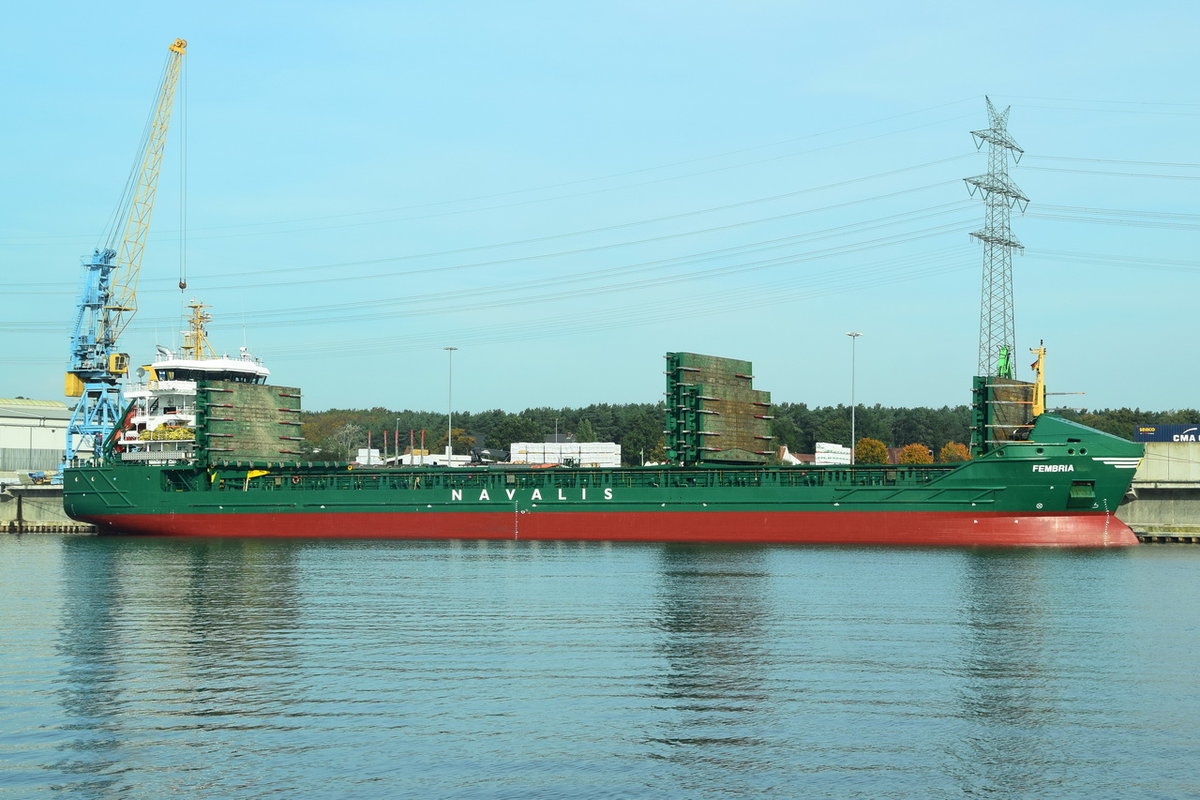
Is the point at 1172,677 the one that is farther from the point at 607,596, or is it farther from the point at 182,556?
the point at 182,556

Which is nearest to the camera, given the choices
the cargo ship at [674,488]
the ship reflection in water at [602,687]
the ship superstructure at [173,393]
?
the ship reflection in water at [602,687]

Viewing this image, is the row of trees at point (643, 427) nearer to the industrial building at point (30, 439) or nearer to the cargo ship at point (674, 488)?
the industrial building at point (30, 439)

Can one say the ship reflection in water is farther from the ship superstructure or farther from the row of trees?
the row of trees

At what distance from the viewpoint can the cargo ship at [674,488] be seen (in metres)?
56.6

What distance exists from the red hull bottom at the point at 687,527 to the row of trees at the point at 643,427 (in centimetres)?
6620

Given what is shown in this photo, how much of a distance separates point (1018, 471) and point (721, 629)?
31540 mm

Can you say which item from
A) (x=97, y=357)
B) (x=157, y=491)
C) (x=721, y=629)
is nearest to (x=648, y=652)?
(x=721, y=629)

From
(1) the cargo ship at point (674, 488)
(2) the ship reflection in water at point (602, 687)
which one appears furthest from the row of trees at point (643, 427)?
(2) the ship reflection in water at point (602, 687)

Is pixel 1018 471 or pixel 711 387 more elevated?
pixel 711 387

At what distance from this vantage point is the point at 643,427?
157 m

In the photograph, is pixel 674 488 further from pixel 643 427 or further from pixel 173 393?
pixel 643 427

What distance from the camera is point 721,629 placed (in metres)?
29.7

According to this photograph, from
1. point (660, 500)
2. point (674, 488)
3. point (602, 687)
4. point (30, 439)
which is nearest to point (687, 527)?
point (660, 500)

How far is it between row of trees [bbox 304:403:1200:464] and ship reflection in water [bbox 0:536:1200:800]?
10393 cm
